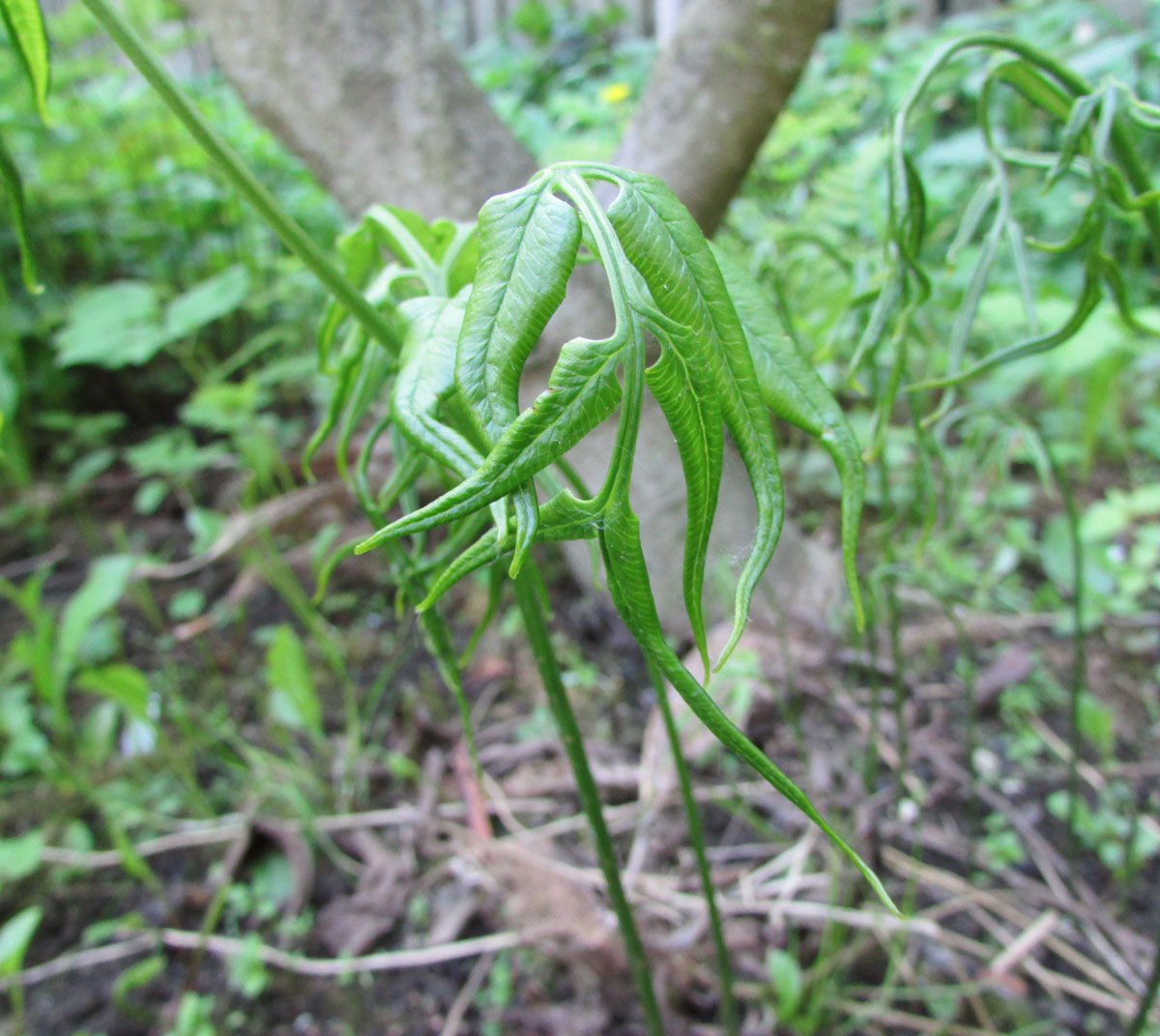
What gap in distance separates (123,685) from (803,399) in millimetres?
955

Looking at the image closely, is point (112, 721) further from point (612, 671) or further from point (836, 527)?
point (836, 527)

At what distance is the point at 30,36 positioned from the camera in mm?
337

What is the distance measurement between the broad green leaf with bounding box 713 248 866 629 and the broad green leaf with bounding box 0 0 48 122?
0.30m

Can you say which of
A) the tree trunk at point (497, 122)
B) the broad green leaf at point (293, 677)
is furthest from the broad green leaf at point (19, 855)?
the tree trunk at point (497, 122)

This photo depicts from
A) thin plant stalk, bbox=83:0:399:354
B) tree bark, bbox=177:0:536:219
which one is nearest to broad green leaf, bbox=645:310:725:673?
thin plant stalk, bbox=83:0:399:354

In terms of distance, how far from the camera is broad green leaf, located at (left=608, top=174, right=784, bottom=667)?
25cm

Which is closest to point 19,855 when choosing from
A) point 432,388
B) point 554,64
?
point 432,388

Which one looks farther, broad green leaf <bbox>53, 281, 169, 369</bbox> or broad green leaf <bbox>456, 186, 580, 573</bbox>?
broad green leaf <bbox>53, 281, 169, 369</bbox>

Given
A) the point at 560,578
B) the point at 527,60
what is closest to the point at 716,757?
the point at 560,578

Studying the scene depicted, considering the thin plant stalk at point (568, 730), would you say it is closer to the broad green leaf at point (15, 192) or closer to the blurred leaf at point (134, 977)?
the broad green leaf at point (15, 192)

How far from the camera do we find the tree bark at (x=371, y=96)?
1.12 m

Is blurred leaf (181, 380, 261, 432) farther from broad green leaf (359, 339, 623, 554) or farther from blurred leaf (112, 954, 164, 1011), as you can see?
broad green leaf (359, 339, 623, 554)

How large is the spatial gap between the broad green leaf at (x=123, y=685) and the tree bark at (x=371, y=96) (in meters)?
0.72

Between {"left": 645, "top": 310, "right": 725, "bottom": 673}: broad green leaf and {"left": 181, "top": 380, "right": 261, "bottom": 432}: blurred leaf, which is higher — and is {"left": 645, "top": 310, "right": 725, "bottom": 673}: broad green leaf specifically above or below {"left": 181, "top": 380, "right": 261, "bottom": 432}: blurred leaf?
above
